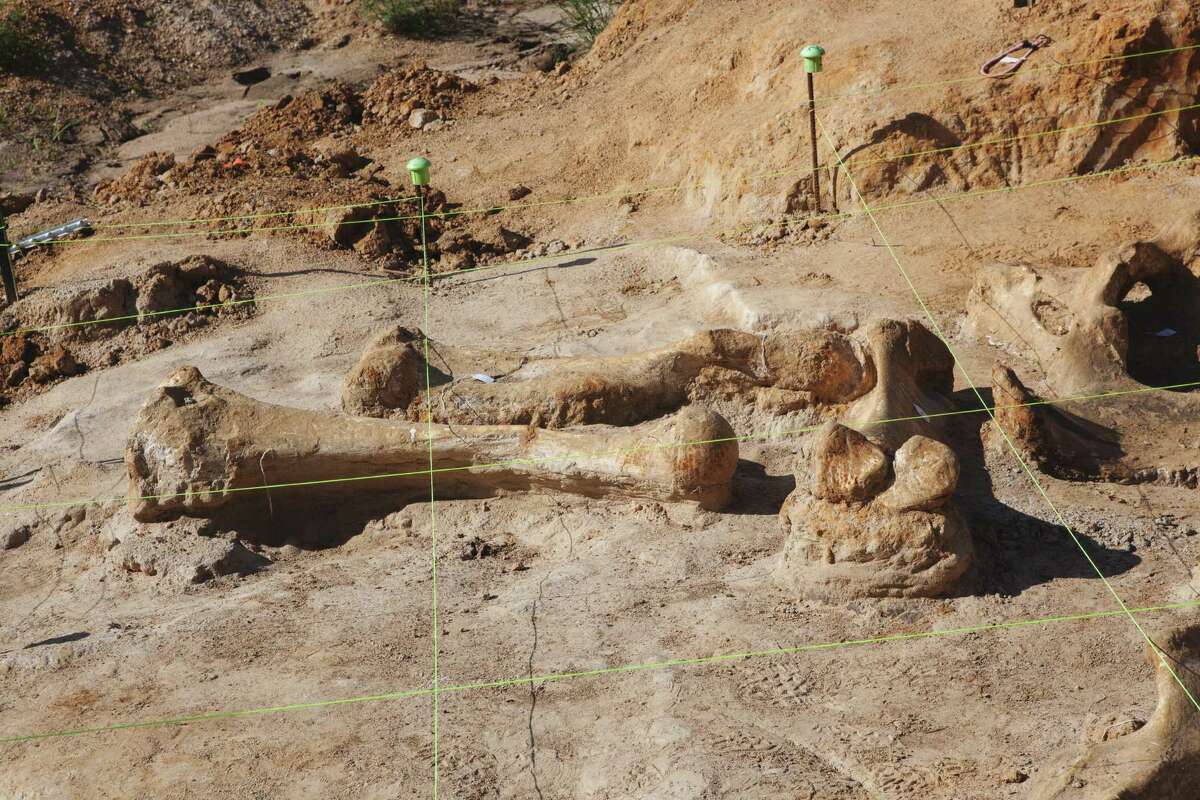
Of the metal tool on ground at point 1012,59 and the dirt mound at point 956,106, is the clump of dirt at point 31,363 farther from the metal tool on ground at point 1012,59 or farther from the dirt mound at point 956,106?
the metal tool on ground at point 1012,59

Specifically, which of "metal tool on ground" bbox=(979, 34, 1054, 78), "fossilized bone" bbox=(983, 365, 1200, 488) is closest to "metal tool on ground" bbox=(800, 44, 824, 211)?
"metal tool on ground" bbox=(979, 34, 1054, 78)

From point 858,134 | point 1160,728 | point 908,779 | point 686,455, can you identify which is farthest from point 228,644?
point 858,134

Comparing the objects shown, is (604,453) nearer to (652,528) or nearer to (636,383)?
(652,528)

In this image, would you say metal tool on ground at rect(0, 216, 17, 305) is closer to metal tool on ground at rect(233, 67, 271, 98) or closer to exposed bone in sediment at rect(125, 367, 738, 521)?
exposed bone in sediment at rect(125, 367, 738, 521)

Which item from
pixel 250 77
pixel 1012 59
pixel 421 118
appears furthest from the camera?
pixel 250 77

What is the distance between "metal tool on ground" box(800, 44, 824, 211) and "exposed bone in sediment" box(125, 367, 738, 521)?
10.4 feet

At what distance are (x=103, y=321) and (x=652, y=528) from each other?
5.07 m

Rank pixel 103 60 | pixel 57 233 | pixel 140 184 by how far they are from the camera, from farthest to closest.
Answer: pixel 103 60
pixel 140 184
pixel 57 233

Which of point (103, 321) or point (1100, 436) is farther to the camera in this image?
point (103, 321)

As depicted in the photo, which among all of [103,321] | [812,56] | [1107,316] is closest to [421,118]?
[103,321]

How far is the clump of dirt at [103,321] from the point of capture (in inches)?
380

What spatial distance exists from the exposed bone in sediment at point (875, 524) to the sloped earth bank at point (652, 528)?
2 cm

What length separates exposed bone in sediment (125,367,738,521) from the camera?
22.3ft

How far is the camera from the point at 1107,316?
267 inches
